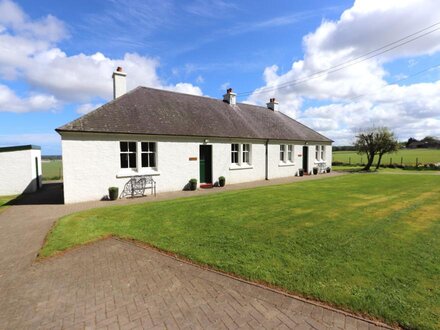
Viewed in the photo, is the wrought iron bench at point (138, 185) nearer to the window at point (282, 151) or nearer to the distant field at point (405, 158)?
the window at point (282, 151)

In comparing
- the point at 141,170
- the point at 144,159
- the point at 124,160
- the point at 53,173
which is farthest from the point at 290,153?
the point at 53,173

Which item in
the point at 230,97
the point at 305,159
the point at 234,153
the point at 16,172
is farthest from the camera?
the point at 305,159

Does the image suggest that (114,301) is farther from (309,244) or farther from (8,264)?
(309,244)

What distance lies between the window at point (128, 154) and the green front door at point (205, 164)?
461cm

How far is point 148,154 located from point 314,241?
36.0 ft

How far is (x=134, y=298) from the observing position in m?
4.21

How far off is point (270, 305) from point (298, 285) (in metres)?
0.74

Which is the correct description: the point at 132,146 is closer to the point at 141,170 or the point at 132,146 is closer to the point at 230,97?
the point at 141,170

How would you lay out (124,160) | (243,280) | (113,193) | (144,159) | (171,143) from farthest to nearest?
(171,143)
(144,159)
(124,160)
(113,193)
(243,280)

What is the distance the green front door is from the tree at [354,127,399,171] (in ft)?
74.2

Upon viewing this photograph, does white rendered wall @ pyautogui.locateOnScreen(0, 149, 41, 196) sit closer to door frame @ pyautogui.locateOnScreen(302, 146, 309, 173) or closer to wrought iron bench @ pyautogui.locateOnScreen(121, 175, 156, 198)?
wrought iron bench @ pyautogui.locateOnScreen(121, 175, 156, 198)

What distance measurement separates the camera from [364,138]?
3083 centimetres

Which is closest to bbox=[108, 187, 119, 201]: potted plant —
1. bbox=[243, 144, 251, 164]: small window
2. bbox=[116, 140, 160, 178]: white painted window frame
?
bbox=[116, 140, 160, 178]: white painted window frame

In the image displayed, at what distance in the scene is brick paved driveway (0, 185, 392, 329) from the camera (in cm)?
361
